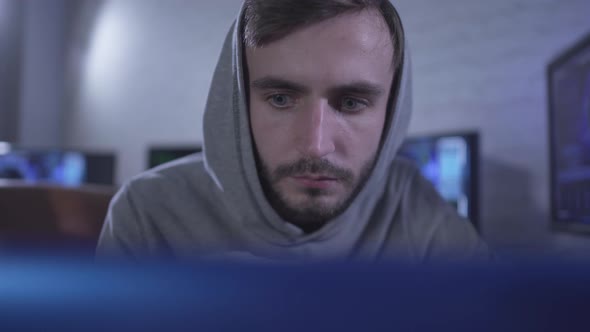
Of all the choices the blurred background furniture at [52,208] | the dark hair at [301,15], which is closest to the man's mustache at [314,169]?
the dark hair at [301,15]

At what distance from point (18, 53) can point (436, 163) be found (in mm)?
2487

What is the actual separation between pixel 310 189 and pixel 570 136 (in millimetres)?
676

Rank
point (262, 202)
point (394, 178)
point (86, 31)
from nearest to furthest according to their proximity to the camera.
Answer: point (262, 202), point (394, 178), point (86, 31)

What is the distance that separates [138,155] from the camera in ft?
7.41

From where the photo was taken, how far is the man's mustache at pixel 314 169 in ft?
1.12

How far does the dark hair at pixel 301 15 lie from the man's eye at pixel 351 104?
64 mm


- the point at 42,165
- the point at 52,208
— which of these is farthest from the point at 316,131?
the point at 42,165

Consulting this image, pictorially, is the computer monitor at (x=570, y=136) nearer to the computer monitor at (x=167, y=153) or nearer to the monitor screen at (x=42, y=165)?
the computer monitor at (x=167, y=153)

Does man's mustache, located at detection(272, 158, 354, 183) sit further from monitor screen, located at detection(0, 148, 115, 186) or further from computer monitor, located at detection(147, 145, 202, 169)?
monitor screen, located at detection(0, 148, 115, 186)

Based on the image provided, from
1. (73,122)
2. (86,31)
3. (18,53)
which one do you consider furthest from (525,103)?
(18,53)

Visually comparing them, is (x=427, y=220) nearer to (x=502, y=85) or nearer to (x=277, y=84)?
(x=277, y=84)

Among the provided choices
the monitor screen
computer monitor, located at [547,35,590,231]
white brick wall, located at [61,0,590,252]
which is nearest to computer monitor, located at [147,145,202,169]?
the monitor screen

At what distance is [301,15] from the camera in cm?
38

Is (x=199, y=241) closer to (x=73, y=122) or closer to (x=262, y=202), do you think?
(x=262, y=202)
